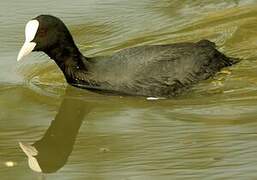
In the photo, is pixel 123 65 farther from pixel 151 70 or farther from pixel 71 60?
pixel 71 60

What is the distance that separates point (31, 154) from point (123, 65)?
4.37ft

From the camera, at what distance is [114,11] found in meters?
8.42

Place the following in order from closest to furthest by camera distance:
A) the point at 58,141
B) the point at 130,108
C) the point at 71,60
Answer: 1. the point at 58,141
2. the point at 130,108
3. the point at 71,60

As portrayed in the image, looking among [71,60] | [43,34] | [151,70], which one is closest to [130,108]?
[151,70]

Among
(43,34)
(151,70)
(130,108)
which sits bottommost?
(130,108)

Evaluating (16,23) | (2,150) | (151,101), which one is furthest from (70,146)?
(16,23)

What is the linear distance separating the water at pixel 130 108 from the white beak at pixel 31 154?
0.04m

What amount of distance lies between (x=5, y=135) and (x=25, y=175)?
74 centimetres

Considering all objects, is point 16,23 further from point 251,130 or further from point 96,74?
point 251,130

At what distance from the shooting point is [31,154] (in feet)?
18.0

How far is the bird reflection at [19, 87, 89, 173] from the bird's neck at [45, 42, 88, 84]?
20cm

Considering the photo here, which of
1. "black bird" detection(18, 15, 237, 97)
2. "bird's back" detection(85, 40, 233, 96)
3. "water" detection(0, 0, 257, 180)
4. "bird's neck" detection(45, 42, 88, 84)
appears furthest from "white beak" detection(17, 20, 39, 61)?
"bird's back" detection(85, 40, 233, 96)

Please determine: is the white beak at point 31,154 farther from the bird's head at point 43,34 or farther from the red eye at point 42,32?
the red eye at point 42,32

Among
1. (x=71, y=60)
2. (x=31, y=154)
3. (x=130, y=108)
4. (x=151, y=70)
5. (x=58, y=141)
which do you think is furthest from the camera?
(x=71, y=60)
